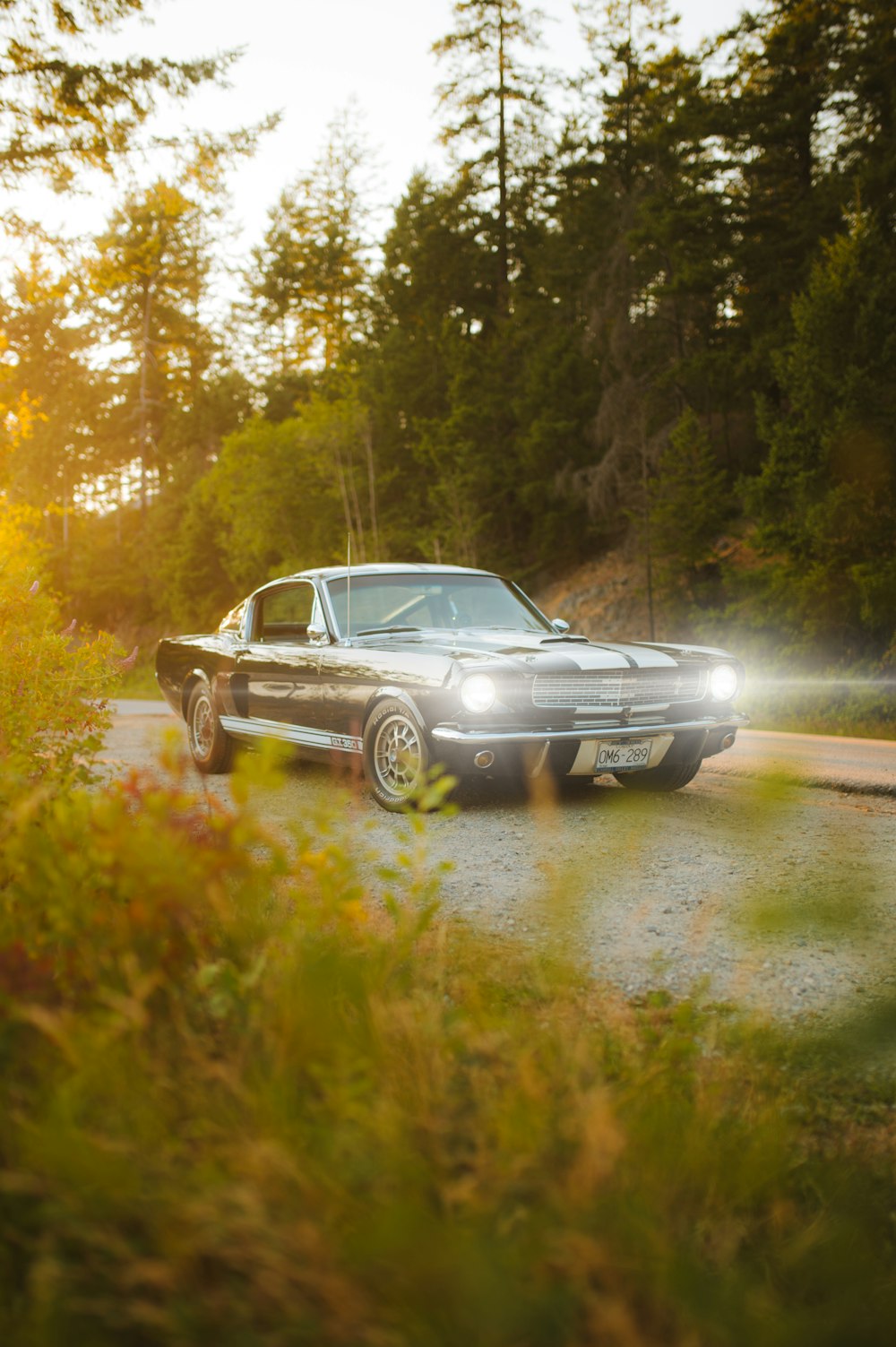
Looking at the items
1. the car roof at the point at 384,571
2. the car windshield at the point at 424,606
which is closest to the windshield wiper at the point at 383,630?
the car windshield at the point at 424,606

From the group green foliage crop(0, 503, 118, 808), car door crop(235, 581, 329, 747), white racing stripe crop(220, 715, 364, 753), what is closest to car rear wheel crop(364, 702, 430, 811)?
white racing stripe crop(220, 715, 364, 753)

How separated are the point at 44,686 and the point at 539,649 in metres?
2.77

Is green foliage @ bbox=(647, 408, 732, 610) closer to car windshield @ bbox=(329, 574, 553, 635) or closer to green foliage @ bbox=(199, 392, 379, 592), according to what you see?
green foliage @ bbox=(199, 392, 379, 592)

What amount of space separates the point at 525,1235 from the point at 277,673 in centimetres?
644

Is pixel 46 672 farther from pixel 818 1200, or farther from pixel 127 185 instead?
pixel 127 185

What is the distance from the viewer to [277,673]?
7676 millimetres

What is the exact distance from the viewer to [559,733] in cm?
608

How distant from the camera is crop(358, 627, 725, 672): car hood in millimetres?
6195

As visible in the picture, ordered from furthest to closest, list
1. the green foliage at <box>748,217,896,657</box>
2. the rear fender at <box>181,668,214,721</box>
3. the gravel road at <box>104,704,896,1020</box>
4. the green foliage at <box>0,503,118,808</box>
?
the green foliage at <box>748,217,896,657</box>, the rear fender at <box>181,668,214,721</box>, the green foliage at <box>0,503,118,808</box>, the gravel road at <box>104,704,896,1020</box>

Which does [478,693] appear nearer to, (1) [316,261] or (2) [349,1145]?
(2) [349,1145]

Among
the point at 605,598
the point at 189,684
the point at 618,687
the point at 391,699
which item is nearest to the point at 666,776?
the point at 618,687

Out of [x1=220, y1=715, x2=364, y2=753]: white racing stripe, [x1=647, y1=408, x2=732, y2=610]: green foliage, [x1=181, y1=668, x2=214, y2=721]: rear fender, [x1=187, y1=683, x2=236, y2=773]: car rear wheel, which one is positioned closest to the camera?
[x1=220, y1=715, x2=364, y2=753]: white racing stripe

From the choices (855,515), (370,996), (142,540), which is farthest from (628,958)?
(142,540)

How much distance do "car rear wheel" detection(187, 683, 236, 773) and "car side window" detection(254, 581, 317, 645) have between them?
0.76 metres
